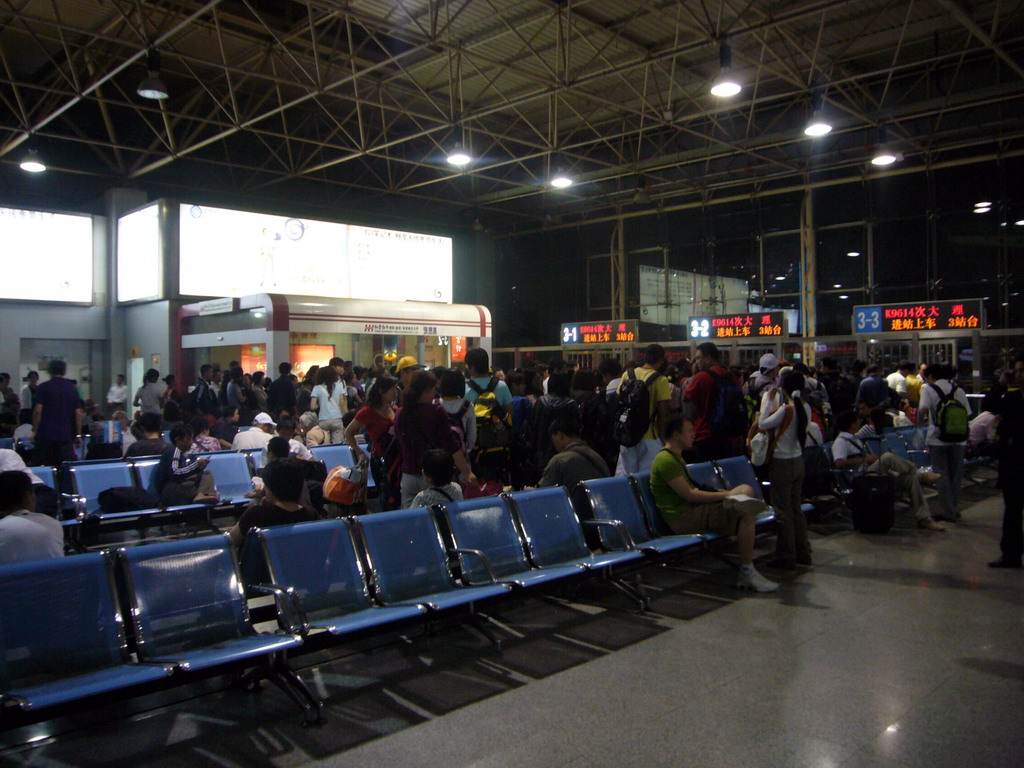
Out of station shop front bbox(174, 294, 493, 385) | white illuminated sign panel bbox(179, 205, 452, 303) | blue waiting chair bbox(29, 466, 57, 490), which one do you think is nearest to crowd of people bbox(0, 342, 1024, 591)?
blue waiting chair bbox(29, 466, 57, 490)

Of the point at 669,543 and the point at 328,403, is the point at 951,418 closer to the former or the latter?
the point at 669,543

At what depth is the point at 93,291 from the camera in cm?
1814

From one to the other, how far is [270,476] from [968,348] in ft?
48.7

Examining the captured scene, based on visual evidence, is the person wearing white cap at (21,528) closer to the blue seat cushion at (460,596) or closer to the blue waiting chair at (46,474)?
the blue seat cushion at (460,596)

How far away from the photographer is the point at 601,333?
1847cm

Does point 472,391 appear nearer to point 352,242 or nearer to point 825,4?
point 825,4

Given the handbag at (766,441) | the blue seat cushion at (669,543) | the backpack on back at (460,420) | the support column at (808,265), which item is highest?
the support column at (808,265)

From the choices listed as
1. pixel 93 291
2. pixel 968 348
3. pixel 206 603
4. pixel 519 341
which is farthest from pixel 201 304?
pixel 968 348

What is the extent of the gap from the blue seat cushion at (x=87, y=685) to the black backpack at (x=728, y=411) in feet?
16.7

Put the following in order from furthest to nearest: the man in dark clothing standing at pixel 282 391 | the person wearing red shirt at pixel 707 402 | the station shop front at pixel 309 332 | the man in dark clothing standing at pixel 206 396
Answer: the station shop front at pixel 309 332
the man in dark clothing standing at pixel 206 396
the man in dark clothing standing at pixel 282 391
the person wearing red shirt at pixel 707 402

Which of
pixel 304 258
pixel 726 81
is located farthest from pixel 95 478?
pixel 304 258

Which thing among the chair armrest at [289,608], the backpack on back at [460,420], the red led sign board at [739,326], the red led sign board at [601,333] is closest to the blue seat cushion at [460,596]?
the chair armrest at [289,608]

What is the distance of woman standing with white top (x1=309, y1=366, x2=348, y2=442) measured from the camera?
10.1 meters

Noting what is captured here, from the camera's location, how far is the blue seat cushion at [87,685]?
9.62 feet
